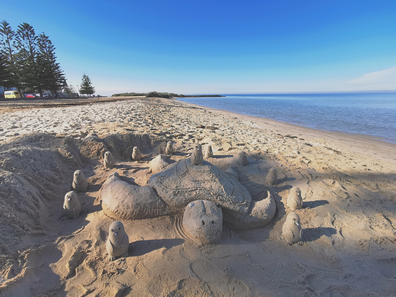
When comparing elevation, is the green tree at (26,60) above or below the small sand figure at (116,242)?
above

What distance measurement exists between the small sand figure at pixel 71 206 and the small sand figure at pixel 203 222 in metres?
1.82

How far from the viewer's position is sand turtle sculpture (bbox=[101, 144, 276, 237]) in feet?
9.26

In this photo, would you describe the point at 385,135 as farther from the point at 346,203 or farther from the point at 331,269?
the point at 331,269

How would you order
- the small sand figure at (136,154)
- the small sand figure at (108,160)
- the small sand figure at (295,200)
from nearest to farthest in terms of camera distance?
the small sand figure at (295,200)
the small sand figure at (108,160)
the small sand figure at (136,154)

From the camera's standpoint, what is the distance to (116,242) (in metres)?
2.17

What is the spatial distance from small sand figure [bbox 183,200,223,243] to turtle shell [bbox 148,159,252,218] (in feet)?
0.60

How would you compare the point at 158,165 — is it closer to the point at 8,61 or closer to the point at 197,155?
the point at 197,155

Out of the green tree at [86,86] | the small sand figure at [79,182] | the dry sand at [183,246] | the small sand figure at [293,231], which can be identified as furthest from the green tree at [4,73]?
the small sand figure at [293,231]

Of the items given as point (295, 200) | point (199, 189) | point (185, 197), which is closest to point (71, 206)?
point (185, 197)

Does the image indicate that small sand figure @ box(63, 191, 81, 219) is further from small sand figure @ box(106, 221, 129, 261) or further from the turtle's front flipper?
the turtle's front flipper

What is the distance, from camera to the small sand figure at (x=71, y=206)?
114 inches

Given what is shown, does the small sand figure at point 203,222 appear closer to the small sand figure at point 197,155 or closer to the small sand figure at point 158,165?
the small sand figure at point 197,155

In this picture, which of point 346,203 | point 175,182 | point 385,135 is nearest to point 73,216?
point 175,182

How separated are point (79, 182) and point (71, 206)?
2.68 ft
